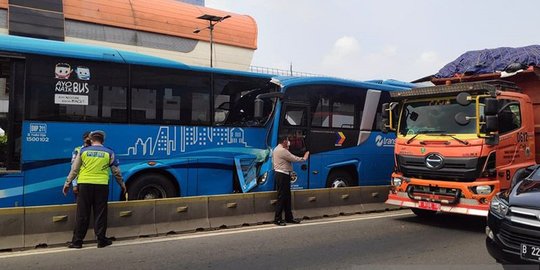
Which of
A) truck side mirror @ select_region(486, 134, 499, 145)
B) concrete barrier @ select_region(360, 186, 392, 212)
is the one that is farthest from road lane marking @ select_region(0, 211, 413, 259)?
truck side mirror @ select_region(486, 134, 499, 145)

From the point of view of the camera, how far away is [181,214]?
28.9 feet

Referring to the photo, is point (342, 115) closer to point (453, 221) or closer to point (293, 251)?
point (453, 221)

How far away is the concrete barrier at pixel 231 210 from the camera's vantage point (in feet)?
30.1

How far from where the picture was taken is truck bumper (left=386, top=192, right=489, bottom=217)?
827 centimetres

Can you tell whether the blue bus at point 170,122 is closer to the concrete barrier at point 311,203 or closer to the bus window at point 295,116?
the bus window at point 295,116

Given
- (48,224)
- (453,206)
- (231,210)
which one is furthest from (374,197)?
(48,224)

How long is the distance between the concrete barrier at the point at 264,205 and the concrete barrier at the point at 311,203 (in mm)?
488

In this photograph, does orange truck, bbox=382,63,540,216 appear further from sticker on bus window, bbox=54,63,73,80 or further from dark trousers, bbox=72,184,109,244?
sticker on bus window, bbox=54,63,73,80

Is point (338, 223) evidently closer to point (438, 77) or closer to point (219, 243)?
point (219, 243)

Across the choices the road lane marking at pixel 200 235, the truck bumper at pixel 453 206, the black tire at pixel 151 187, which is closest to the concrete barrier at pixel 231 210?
the road lane marking at pixel 200 235

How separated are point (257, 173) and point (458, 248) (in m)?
4.86

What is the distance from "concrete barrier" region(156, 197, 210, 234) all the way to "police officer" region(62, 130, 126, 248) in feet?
3.74

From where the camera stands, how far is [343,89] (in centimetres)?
1206

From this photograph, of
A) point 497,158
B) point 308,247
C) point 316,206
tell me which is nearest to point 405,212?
point 316,206
